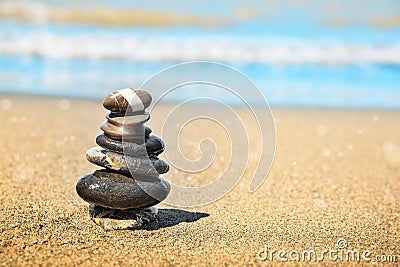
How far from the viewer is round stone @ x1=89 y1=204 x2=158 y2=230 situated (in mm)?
2695

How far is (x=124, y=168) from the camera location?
2.68 m

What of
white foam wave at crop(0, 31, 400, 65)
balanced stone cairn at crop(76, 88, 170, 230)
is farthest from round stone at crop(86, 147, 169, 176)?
white foam wave at crop(0, 31, 400, 65)

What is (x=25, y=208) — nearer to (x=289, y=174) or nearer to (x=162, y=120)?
(x=289, y=174)

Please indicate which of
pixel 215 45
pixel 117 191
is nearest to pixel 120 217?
pixel 117 191

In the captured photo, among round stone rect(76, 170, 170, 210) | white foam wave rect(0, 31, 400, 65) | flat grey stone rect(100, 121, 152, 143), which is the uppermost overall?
white foam wave rect(0, 31, 400, 65)

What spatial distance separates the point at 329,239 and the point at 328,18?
511 inches

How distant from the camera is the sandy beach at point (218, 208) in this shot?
246cm

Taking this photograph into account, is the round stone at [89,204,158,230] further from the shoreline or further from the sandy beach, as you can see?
the shoreline

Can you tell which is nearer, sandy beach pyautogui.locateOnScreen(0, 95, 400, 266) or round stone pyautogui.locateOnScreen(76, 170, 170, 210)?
sandy beach pyautogui.locateOnScreen(0, 95, 400, 266)

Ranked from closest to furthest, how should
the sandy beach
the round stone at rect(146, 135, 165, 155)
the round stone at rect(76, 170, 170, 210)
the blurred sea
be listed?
1. the sandy beach
2. the round stone at rect(76, 170, 170, 210)
3. the round stone at rect(146, 135, 165, 155)
4. the blurred sea

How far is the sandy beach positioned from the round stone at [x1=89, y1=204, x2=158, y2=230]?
0.04m

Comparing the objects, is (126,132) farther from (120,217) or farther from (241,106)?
(241,106)
